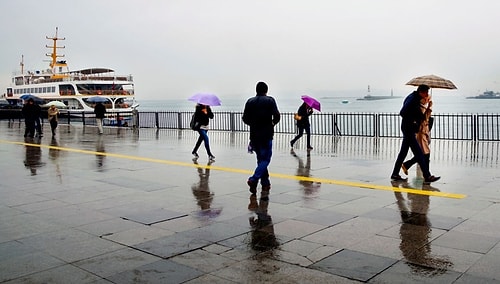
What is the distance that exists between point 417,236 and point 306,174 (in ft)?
15.1

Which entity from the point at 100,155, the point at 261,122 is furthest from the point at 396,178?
the point at 100,155

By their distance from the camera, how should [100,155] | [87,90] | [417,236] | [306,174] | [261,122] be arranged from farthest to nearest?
[87,90], [100,155], [306,174], [261,122], [417,236]

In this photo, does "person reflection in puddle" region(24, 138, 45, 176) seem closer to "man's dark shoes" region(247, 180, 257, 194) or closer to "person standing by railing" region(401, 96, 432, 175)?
"man's dark shoes" region(247, 180, 257, 194)

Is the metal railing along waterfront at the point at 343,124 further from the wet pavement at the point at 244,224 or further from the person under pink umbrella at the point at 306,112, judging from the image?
the wet pavement at the point at 244,224

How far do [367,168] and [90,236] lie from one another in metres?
6.86

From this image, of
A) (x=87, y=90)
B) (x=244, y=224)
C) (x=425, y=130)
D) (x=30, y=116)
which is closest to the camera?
(x=244, y=224)

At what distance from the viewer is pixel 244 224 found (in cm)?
597

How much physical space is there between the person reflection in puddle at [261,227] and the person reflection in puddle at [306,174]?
0.93 meters

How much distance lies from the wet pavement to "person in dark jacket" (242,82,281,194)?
1.42 ft

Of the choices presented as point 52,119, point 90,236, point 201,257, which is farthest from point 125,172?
point 52,119

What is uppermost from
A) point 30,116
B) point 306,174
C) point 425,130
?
point 30,116

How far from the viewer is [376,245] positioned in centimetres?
509

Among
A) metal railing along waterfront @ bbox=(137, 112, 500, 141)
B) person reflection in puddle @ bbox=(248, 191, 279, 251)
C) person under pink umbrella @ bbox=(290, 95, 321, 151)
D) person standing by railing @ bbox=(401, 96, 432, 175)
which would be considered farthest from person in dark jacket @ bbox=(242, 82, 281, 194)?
metal railing along waterfront @ bbox=(137, 112, 500, 141)

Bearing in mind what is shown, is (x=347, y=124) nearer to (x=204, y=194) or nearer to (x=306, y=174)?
(x=306, y=174)
